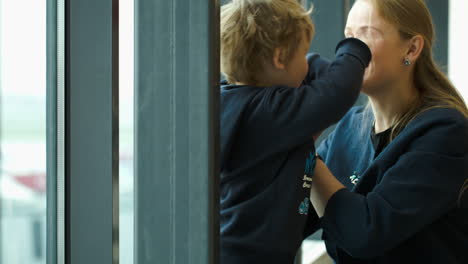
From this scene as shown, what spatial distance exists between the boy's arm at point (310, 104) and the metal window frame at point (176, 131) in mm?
139

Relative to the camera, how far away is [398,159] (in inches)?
51.7

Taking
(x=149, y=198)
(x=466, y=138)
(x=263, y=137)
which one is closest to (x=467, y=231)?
(x=466, y=138)

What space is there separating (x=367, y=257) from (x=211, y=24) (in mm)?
658

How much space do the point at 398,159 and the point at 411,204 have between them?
134mm

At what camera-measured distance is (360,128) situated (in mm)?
1619

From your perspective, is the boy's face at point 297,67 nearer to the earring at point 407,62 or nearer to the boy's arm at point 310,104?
the boy's arm at point 310,104

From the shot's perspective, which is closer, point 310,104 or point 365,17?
point 310,104

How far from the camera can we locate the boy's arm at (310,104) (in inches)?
41.4

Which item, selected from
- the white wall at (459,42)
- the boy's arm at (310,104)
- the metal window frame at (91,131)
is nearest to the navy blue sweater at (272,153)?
the boy's arm at (310,104)

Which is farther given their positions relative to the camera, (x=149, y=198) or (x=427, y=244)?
(x=427, y=244)

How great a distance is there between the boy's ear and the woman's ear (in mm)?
515

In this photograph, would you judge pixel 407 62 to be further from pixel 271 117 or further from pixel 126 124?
pixel 126 124

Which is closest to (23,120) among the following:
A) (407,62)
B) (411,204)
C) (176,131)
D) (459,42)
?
(176,131)

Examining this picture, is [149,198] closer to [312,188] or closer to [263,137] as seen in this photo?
[263,137]
